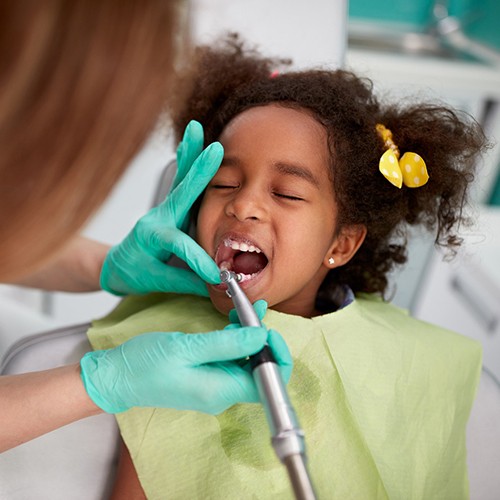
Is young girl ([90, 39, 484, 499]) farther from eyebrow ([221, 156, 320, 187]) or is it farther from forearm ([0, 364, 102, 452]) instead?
forearm ([0, 364, 102, 452])

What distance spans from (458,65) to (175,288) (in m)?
1.88

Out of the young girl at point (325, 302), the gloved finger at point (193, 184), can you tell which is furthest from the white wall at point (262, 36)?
the gloved finger at point (193, 184)

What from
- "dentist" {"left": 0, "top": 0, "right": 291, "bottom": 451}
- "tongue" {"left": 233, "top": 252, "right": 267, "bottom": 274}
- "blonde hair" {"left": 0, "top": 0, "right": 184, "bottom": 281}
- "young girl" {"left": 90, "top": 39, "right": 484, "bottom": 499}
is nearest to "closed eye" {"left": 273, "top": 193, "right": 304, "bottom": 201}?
"young girl" {"left": 90, "top": 39, "right": 484, "bottom": 499}

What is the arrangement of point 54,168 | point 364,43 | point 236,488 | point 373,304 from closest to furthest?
point 54,168
point 236,488
point 373,304
point 364,43

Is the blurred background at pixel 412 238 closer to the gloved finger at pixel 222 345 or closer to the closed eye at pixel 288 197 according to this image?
the closed eye at pixel 288 197

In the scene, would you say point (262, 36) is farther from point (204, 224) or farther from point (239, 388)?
point (239, 388)

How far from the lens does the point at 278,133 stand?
111 cm

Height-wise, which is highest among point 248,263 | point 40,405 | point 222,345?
point 248,263

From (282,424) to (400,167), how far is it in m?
0.57

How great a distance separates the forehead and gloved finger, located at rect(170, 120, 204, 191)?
0.14 ft

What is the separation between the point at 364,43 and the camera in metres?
2.97

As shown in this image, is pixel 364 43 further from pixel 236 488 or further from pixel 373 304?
pixel 236 488

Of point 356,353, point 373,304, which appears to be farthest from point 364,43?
point 356,353

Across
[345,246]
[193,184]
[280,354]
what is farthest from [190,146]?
[280,354]
